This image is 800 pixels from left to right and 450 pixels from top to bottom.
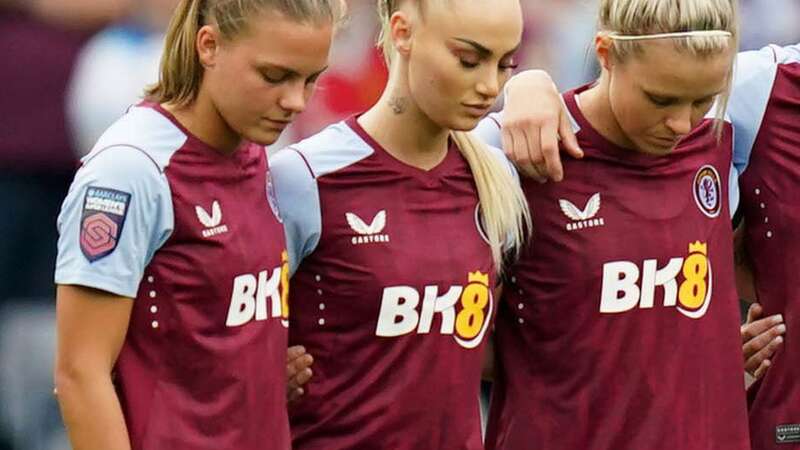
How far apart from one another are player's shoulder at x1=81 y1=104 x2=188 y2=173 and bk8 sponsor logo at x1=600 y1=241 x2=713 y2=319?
1.07m

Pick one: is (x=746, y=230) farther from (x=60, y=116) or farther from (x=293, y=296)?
(x=60, y=116)

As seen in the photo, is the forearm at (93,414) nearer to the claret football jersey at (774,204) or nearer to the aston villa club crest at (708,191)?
the aston villa club crest at (708,191)

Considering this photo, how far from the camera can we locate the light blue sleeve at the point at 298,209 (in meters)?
4.69

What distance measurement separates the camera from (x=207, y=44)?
4.41m

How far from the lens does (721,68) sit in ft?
15.8

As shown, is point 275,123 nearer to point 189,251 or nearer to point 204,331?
point 189,251

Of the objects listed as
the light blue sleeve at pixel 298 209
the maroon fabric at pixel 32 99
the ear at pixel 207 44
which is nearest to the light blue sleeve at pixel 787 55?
the light blue sleeve at pixel 298 209

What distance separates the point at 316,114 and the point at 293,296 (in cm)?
293

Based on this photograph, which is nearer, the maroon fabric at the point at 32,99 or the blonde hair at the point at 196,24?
the blonde hair at the point at 196,24

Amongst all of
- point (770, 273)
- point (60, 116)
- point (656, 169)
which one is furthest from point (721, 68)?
point (60, 116)

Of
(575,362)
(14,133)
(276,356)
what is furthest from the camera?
(14,133)

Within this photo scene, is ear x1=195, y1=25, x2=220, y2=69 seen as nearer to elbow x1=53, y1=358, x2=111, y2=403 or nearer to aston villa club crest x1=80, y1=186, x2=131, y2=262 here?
aston villa club crest x1=80, y1=186, x2=131, y2=262

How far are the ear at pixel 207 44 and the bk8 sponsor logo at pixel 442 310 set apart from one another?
0.65 metres

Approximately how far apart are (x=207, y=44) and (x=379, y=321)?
2.35 feet
